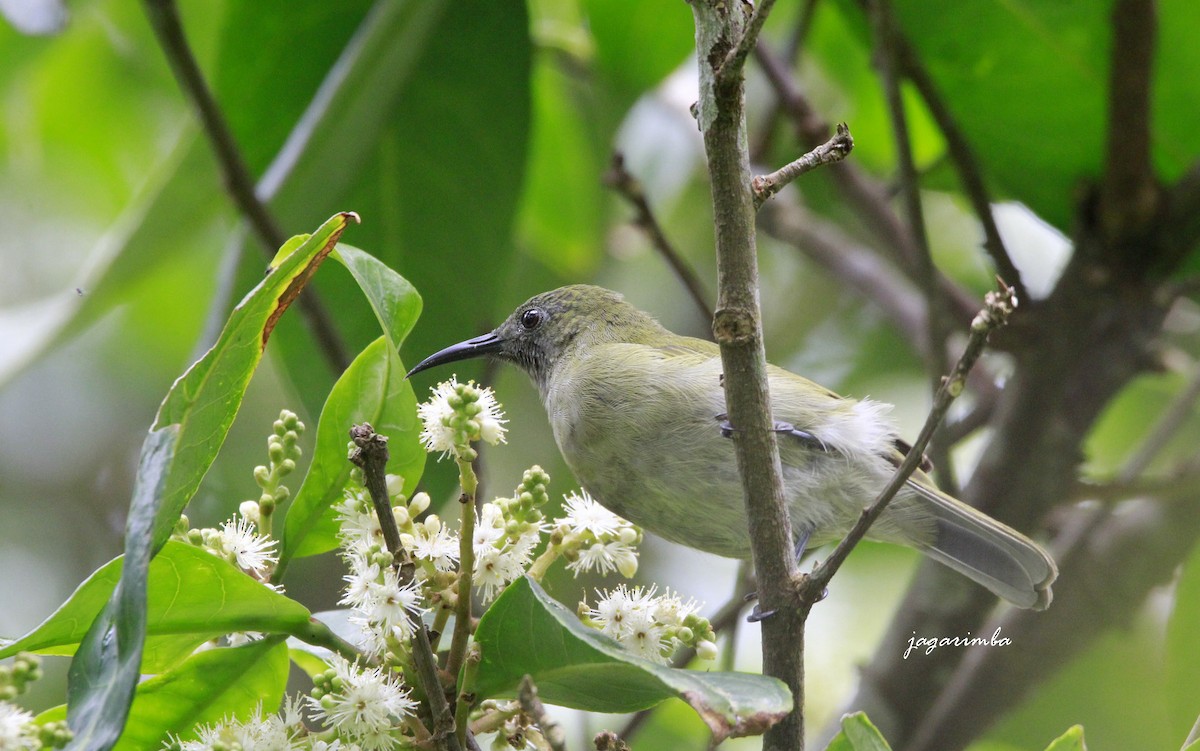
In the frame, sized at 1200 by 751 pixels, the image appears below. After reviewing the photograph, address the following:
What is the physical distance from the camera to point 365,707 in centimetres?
191

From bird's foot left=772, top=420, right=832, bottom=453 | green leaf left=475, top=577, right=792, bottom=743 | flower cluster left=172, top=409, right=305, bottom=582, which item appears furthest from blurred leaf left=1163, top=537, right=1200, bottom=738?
flower cluster left=172, top=409, right=305, bottom=582

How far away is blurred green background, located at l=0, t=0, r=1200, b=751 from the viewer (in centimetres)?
405

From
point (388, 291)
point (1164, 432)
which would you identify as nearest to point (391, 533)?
point (388, 291)

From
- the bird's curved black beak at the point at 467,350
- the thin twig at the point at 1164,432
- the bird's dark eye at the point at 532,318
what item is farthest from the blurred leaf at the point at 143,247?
the thin twig at the point at 1164,432

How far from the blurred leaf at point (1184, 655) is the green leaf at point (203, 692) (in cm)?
242

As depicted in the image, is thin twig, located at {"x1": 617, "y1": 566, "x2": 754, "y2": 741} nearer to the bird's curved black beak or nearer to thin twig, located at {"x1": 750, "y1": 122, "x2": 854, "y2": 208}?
the bird's curved black beak

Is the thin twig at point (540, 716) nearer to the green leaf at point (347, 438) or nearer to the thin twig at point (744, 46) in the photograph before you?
the green leaf at point (347, 438)

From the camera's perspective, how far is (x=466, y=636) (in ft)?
6.75

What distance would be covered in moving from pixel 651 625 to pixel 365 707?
570 millimetres

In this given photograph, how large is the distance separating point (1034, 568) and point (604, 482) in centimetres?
127

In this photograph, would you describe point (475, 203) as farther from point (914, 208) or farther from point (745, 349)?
point (745, 349)

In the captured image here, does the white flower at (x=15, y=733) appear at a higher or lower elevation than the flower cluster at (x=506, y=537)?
lower

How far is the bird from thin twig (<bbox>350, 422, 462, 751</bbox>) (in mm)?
1607

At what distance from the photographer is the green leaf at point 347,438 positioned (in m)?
2.19
